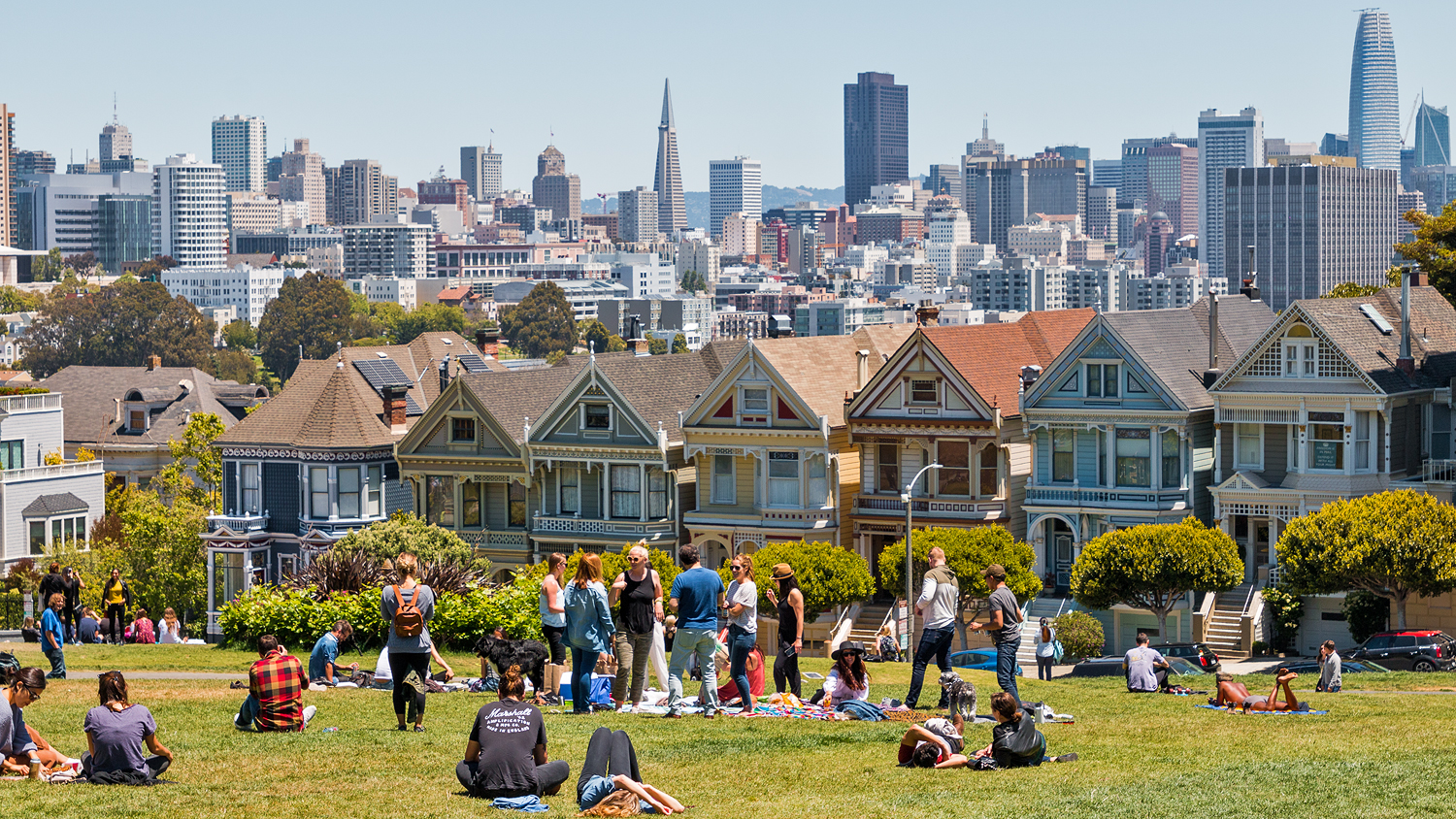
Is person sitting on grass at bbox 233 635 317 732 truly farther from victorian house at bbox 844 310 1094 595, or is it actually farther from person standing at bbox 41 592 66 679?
victorian house at bbox 844 310 1094 595

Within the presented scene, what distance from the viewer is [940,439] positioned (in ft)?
191

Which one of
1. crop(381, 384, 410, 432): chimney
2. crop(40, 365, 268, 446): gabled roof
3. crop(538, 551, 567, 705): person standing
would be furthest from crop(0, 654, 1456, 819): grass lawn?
crop(40, 365, 268, 446): gabled roof

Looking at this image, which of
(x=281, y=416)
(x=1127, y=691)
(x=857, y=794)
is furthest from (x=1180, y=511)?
(x=857, y=794)

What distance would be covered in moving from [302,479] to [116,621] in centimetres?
1537

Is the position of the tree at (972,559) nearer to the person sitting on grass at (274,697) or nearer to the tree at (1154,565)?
the tree at (1154,565)

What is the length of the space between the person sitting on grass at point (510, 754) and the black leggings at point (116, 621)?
28094 millimetres

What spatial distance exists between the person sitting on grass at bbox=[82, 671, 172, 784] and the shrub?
32.6 meters

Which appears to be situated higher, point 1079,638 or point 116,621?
point 116,621

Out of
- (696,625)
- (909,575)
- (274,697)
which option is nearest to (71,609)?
(909,575)

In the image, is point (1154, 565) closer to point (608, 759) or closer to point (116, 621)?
point (116, 621)

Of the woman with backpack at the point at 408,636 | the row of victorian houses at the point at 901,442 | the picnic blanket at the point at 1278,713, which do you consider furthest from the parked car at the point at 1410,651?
the woman with backpack at the point at 408,636

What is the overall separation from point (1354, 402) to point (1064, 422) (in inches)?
293

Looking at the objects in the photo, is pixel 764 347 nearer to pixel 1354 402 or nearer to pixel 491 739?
pixel 1354 402

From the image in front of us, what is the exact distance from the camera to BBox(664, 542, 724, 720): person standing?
29188 millimetres
